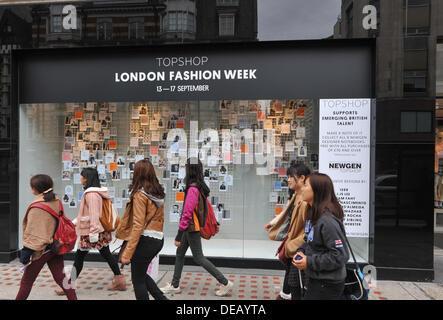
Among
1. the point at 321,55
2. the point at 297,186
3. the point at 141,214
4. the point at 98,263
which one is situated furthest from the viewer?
the point at 98,263

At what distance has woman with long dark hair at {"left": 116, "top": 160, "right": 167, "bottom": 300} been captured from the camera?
3.50 m

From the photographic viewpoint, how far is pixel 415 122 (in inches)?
210

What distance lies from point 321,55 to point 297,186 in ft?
9.60

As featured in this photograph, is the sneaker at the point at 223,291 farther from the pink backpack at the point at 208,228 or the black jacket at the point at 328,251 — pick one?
the black jacket at the point at 328,251

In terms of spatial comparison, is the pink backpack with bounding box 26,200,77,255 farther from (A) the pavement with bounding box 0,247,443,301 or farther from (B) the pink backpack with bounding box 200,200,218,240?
(B) the pink backpack with bounding box 200,200,218,240

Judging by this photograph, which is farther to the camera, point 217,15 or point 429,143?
point 217,15

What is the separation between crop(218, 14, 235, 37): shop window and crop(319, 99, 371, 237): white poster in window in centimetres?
211

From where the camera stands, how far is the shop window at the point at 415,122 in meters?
5.30

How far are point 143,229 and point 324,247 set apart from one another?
6.05 ft

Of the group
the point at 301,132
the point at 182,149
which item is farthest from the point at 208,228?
the point at 301,132

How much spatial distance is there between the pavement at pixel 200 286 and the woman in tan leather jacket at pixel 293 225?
0.99 m

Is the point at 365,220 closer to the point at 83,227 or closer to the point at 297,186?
the point at 297,186

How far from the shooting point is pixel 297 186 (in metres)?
3.93

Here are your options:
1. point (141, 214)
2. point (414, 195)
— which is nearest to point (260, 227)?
point (414, 195)
